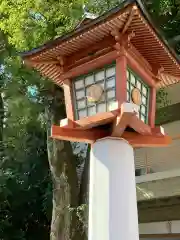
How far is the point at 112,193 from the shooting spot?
425cm

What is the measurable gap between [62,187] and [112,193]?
4.35 metres

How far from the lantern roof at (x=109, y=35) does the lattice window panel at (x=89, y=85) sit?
1.31ft

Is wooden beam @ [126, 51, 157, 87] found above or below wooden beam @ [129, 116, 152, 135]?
above

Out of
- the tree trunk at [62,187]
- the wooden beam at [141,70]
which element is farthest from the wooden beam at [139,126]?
the tree trunk at [62,187]

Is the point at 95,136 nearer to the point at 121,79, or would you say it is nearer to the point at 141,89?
the point at 121,79

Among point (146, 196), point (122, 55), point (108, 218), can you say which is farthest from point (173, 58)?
point (146, 196)

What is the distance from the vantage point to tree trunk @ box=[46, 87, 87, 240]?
809 cm

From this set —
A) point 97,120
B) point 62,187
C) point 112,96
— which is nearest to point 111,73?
point 112,96

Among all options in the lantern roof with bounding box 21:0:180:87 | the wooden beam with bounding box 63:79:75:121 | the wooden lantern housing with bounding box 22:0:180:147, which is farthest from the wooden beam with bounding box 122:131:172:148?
the lantern roof with bounding box 21:0:180:87

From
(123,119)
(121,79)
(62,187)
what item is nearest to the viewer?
(123,119)

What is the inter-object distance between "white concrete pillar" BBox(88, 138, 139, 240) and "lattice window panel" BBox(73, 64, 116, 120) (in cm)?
41

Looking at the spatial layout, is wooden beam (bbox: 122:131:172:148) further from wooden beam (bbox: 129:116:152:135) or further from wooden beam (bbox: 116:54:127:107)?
wooden beam (bbox: 116:54:127:107)

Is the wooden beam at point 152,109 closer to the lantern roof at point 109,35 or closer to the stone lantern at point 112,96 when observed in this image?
the stone lantern at point 112,96

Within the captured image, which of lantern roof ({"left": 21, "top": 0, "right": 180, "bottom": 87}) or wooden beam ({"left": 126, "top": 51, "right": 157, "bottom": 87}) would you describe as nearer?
lantern roof ({"left": 21, "top": 0, "right": 180, "bottom": 87})
